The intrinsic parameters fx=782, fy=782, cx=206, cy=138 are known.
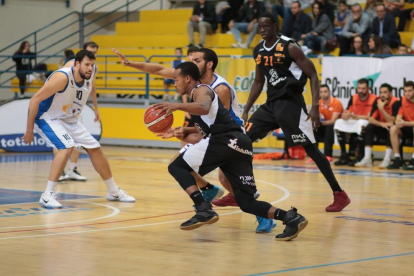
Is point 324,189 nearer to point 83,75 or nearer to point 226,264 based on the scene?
point 83,75

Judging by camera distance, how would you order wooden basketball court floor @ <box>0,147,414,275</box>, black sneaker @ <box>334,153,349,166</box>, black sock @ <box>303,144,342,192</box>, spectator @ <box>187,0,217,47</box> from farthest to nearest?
spectator @ <box>187,0,217,47</box>
black sneaker @ <box>334,153,349,166</box>
black sock @ <box>303,144,342,192</box>
wooden basketball court floor @ <box>0,147,414,275</box>

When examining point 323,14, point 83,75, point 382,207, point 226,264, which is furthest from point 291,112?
point 323,14

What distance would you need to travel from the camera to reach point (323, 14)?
1892cm

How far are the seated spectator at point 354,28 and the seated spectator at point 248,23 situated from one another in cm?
263

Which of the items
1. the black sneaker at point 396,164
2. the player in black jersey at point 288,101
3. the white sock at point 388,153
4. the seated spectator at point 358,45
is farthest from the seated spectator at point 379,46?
the player in black jersey at point 288,101

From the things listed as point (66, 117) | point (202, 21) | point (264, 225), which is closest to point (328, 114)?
point (202, 21)

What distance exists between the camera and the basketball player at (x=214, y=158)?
656 centimetres

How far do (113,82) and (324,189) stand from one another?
37.8 feet

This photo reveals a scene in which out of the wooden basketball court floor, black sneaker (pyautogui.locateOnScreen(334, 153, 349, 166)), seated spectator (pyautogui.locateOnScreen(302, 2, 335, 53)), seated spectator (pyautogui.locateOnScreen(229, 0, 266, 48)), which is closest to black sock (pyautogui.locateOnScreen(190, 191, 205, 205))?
the wooden basketball court floor

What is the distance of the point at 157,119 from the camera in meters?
6.72

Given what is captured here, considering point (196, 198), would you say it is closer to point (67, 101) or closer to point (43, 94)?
point (43, 94)

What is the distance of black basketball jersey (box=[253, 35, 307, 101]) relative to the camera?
28.0ft

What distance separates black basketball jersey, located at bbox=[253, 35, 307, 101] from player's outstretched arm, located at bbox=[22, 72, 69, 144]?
2.31 meters

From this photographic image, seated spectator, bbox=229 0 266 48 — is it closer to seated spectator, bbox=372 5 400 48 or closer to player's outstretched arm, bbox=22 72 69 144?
seated spectator, bbox=372 5 400 48
